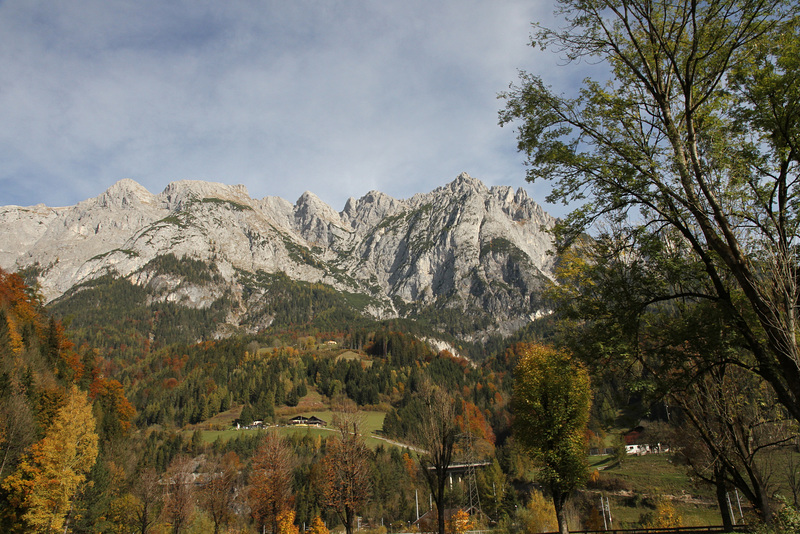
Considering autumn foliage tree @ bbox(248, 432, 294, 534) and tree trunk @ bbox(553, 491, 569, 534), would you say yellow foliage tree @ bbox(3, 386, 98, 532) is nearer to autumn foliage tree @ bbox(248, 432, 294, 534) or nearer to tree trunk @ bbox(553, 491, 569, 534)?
autumn foliage tree @ bbox(248, 432, 294, 534)

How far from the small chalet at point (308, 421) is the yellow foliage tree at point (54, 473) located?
269 feet

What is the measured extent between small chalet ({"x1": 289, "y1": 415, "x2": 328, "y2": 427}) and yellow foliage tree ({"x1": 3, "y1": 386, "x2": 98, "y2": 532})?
81.9 metres

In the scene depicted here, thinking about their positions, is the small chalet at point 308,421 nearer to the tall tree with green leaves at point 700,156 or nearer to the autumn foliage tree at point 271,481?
the autumn foliage tree at point 271,481

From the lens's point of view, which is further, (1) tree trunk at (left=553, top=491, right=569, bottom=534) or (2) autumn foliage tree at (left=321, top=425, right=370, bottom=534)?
(2) autumn foliage tree at (left=321, top=425, right=370, bottom=534)

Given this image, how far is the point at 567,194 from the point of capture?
35.3 feet

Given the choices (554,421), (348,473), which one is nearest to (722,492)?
(554,421)

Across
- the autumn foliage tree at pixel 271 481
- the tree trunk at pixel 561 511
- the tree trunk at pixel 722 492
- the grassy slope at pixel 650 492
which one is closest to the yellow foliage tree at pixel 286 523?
the autumn foliage tree at pixel 271 481

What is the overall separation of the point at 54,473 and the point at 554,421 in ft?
116

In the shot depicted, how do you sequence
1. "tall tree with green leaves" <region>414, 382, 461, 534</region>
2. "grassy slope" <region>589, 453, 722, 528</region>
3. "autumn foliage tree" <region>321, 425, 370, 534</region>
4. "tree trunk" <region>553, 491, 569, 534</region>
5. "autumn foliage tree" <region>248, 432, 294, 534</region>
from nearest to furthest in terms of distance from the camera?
"tree trunk" <region>553, 491, 569, 534</region> → "tall tree with green leaves" <region>414, 382, 461, 534</region> → "autumn foliage tree" <region>321, 425, 370, 534</region> → "autumn foliage tree" <region>248, 432, 294, 534</region> → "grassy slope" <region>589, 453, 722, 528</region>

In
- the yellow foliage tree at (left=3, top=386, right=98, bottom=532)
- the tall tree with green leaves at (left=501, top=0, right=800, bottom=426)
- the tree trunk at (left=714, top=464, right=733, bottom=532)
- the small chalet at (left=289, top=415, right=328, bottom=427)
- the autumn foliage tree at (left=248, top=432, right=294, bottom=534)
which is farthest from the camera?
the small chalet at (left=289, top=415, right=328, bottom=427)

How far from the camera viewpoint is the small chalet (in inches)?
4454

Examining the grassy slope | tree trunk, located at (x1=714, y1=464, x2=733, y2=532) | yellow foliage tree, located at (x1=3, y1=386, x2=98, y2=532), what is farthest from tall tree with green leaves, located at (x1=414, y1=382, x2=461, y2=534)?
the grassy slope

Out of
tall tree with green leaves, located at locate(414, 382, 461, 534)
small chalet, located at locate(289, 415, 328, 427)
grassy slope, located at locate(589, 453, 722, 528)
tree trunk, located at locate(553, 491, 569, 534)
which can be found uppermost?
small chalet, located at locate(289, 415, 328, 427)

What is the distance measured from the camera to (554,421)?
72.9 ft
